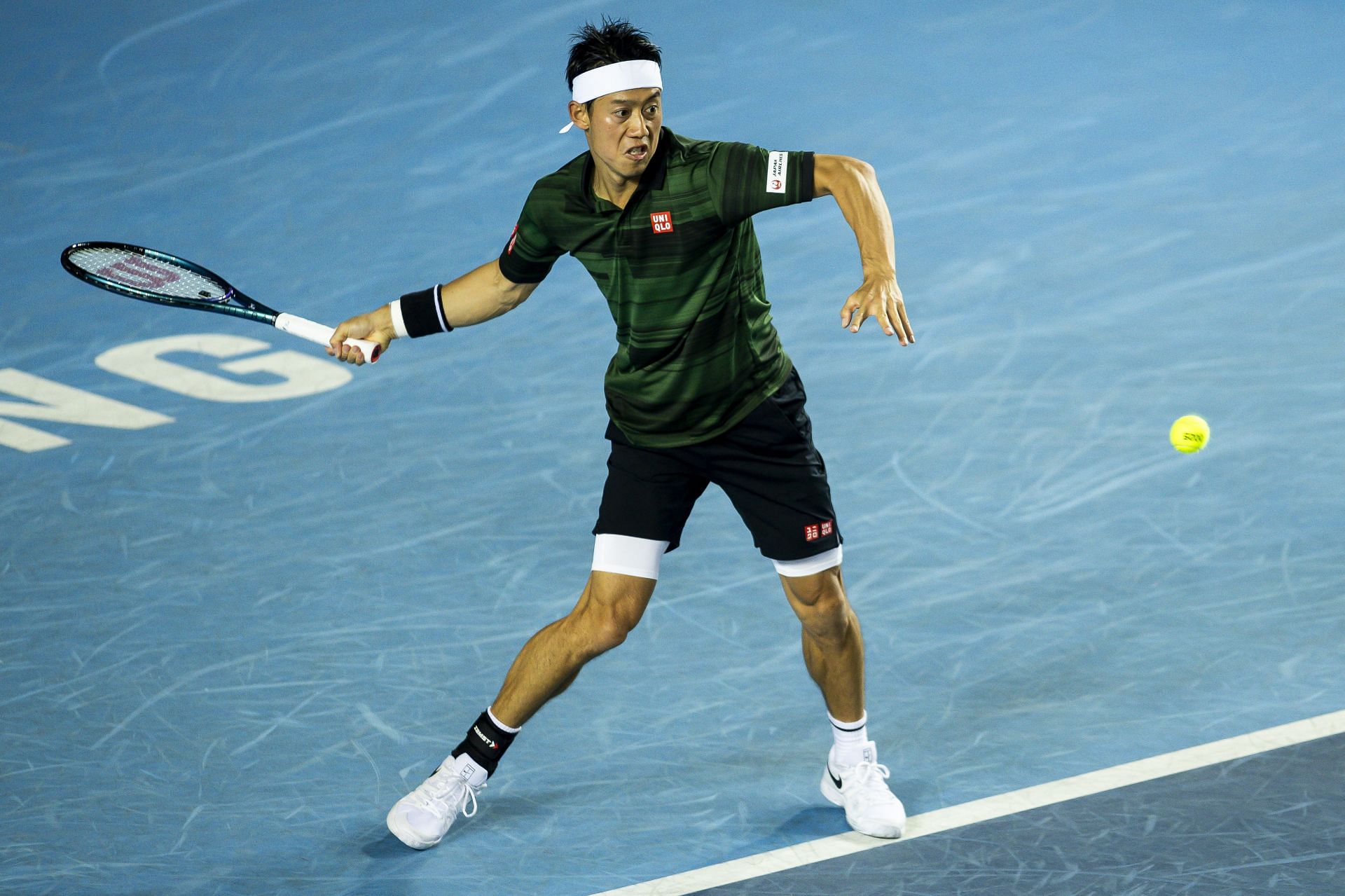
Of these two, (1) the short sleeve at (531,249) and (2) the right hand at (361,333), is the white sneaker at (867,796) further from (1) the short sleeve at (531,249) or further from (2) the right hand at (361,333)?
(2) the right hand at (361,333)

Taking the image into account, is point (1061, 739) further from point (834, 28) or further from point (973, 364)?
point (834, 28)

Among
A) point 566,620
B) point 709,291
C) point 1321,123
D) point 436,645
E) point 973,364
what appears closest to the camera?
point 709,291

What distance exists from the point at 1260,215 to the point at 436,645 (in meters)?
5.95

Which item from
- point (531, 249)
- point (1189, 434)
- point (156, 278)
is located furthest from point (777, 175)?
point (1189, 434)

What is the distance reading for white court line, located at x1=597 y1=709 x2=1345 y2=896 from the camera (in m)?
4.04

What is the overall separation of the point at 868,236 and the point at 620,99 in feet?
2.37

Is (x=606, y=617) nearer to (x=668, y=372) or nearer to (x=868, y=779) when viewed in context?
(x=668, y=372)

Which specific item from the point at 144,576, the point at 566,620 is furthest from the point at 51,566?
the point at 566,620

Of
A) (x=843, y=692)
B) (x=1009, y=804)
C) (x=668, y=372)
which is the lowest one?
(x=1009, y=804)

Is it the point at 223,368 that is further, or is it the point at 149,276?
the point at 223,368

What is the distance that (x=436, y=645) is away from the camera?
17.6ft

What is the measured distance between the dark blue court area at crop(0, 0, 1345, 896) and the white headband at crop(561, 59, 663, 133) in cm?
196

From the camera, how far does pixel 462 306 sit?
4.47 meters

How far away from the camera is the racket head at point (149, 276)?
15.6ft
